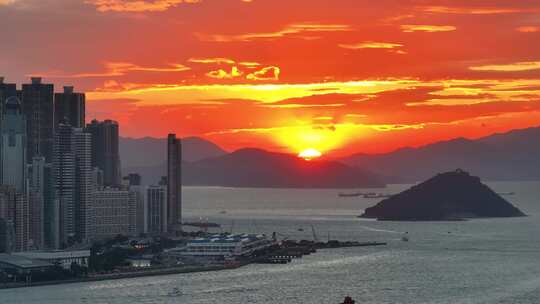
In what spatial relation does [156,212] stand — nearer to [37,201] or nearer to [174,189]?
[174,189]

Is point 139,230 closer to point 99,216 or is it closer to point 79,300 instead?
point 99,216

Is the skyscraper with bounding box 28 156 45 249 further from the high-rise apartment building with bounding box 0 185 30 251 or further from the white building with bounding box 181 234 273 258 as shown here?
the white building with bounding box 181 234 273 258

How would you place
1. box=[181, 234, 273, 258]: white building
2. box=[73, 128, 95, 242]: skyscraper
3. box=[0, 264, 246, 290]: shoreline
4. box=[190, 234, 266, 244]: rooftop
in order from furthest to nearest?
box=[73, 128, 95, 242]: skyscraper, box=[190, 234, 266, 244]: rooftop, box=[181, 234, 273, 258]: white building, box=[0, 264, 246, 290]: shoreline

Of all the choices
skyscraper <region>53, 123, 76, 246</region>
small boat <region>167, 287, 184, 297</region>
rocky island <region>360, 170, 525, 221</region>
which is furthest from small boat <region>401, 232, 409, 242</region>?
small boat <region>167, 287, 184, 297</region>

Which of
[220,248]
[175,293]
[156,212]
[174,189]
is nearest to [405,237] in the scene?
[220,248]

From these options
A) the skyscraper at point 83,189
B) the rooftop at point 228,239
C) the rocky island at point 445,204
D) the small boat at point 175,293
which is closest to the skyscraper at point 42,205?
the skyscraper at point 83,189

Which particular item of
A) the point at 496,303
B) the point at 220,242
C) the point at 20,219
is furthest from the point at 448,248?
the point at 496,303
